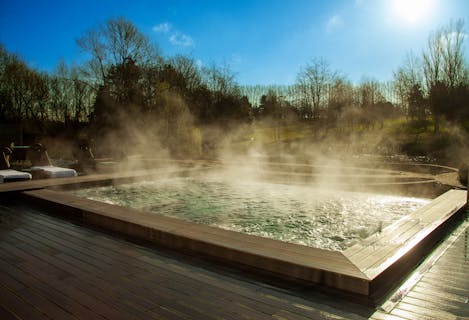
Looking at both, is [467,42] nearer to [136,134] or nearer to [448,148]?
[448,148]

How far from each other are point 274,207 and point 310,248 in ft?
8.42

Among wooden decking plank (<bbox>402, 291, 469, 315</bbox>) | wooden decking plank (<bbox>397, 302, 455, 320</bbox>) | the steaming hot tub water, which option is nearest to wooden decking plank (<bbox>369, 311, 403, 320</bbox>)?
wooden decking plank (<bbox>397, 302, 455, 320</bbox>)

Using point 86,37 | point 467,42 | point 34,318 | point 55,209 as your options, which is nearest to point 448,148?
point 467,42

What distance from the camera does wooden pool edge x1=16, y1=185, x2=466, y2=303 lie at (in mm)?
1806

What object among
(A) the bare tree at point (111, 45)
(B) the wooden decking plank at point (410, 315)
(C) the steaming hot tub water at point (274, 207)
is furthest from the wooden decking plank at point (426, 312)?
(A) the bare tree at point (111, 45)

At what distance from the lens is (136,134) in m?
15.8

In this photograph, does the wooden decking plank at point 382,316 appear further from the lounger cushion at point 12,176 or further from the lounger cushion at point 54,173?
the lounger cushion at point 54,173

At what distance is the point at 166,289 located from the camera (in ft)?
6.01

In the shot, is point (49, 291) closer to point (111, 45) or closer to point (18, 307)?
point (18, 307)

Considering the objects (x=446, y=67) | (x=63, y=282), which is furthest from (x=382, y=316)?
(x=446, y=67)

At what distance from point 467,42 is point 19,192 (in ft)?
55.9

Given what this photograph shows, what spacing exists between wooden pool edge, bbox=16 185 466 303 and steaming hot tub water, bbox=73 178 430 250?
67 centimetres

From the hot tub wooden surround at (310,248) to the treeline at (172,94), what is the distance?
381 inches

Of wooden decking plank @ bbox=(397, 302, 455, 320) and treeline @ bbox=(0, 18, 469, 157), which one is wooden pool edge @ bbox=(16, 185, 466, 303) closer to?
wooden decking plank @ bbox=(397, 302, 455, 320)
